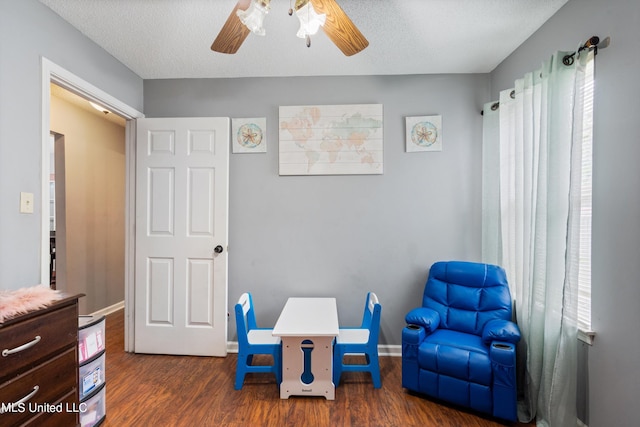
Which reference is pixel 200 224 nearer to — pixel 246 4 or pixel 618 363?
pixel 246 4

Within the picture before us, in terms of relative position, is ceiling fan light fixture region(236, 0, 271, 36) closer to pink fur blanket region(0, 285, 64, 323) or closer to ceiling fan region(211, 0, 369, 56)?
ceiling fan region(211, 0, 369, 56)

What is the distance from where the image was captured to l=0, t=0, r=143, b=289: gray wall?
1539 mm

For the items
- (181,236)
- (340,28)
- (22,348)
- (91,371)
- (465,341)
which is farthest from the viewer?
(181,236)

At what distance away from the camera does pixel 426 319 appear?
2090mm

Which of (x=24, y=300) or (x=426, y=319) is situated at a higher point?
(x=24, y=300)

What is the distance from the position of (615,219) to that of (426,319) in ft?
3.94

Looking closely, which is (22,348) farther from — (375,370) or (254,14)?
(375,370)

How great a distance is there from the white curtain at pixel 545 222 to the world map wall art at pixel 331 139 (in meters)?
1.01

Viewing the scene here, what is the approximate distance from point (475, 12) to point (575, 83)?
2.44 feet

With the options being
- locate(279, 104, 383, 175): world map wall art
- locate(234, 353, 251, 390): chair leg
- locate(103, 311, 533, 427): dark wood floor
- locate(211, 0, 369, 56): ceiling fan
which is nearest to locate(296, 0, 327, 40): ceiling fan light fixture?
locate(211, 0, 369, 56): ceiling fan

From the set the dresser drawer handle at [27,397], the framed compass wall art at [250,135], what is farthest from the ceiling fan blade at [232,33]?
the dresser drawer handle at [27,397]

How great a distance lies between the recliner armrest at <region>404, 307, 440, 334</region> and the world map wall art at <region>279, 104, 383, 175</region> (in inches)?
48.2

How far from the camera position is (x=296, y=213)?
8.80ft

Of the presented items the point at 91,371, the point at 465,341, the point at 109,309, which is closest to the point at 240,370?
the point at 91,371
